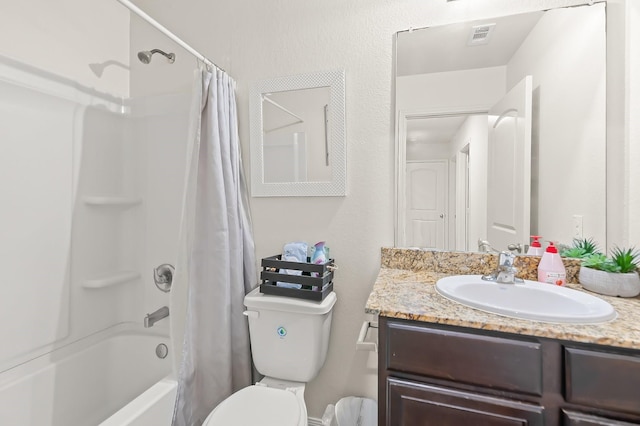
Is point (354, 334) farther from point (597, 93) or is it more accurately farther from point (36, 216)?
point (36, 216)

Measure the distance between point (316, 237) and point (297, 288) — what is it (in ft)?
1.05

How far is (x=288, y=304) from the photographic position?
1343mm

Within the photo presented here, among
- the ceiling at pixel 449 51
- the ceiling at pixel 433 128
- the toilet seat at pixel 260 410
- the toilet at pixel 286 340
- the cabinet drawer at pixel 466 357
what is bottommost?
the toilet seat at pixel 260 410

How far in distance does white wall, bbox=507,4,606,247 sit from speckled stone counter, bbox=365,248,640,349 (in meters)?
0.22

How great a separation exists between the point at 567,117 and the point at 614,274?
646 mm

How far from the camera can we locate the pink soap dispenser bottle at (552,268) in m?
1.17

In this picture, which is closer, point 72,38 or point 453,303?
point 453,303

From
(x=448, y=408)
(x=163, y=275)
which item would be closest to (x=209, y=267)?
(x=163, y=275)

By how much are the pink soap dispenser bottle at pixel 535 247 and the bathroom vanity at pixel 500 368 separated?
31 centimetres

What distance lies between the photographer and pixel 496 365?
852 millimetres

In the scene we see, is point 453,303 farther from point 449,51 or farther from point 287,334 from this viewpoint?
point 449,51

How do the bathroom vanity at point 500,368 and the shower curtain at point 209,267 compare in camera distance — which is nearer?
the bathroom vanity at point 500,368

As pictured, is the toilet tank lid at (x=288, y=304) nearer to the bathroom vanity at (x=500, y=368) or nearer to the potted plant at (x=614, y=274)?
the bathroom vanity at (x=500, y=368)

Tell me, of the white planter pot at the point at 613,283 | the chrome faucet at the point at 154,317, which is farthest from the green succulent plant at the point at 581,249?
the chrome faucet at the point at 154,317
